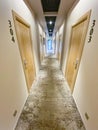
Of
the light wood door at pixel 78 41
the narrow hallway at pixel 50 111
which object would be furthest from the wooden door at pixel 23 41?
the light wood door at pixel 78 41

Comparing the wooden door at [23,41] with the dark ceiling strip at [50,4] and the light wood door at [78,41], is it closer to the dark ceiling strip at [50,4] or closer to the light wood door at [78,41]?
the dark ceiling strip at [50,4]

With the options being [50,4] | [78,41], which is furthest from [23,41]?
[50,4]

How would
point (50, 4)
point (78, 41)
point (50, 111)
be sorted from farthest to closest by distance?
point (50, 4) → point (78, 41) → point (50, 111)

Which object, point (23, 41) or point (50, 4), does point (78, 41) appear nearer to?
point (23, 41)

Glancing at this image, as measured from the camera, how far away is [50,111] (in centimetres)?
243

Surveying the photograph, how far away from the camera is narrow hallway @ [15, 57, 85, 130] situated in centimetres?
203

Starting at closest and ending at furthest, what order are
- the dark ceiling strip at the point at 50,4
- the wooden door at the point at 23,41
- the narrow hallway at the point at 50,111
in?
1. the narrow hallway at the point at 50,111
2. the wooden door at the point at 23,41
3. the dark ceiling strip at the point at 50,4

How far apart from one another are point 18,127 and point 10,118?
0.36m

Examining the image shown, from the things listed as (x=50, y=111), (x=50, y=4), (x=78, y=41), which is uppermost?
(x=50, y=4)

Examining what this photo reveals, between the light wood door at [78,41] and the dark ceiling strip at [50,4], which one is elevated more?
the dark ceiling strip at [50,4]

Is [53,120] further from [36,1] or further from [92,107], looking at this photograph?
[36,1]

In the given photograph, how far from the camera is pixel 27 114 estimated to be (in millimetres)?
2316

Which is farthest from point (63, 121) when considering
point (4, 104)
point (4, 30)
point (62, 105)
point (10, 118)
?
point (4, 30)

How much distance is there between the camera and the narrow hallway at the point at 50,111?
2033mm
